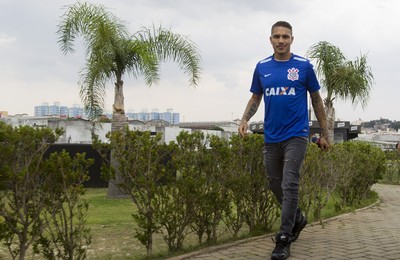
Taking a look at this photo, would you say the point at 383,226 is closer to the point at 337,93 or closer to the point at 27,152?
the point at 27,152

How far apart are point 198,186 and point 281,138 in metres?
0.87

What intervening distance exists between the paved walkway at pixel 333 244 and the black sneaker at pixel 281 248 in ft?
0.50

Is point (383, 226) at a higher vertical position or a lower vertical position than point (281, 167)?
lower

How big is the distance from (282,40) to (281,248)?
72.4 inches

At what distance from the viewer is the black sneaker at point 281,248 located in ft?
12.6

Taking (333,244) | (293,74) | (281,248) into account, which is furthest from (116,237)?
(293,74)

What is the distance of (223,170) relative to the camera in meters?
4.43

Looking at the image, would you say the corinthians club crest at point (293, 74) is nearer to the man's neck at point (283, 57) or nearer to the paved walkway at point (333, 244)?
the man's neck at point (283, 57)

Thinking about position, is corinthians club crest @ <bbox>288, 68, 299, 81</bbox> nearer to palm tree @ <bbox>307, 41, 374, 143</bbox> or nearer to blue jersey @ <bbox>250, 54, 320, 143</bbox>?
blue jersey @ <bbox>250, 54, 320, 143</bbox>

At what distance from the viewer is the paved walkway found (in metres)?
4.09

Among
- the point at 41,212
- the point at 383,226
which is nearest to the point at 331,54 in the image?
the point at 383,226

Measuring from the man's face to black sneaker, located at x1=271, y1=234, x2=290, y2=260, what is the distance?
1.62 m

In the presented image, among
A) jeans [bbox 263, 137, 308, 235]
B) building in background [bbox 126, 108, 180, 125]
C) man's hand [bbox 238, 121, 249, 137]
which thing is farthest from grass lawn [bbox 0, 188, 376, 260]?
building in background [bbox 126, 108, 180, 125]

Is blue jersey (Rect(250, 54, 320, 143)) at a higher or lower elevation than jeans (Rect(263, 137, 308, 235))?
higher
